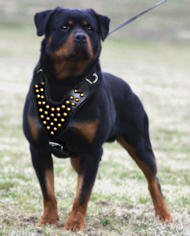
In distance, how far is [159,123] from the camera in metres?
12.9

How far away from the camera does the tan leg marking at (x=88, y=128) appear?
162 inches

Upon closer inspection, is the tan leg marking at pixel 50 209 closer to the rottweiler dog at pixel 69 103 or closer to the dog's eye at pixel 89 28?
the rottweiler dog at pixel 69 103

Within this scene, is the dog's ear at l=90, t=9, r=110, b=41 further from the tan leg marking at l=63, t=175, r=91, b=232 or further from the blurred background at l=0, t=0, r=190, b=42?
the blurred background at l=0, t=0, r=190, b=42

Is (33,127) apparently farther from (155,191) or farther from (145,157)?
(155,191)

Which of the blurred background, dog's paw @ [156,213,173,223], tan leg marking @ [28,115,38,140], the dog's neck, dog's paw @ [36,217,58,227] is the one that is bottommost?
the blurred background

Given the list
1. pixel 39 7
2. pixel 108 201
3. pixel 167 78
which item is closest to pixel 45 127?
pixel 108 201

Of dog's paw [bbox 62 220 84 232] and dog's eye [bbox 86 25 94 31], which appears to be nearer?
dog's eye [bbox 86 25 94 31]

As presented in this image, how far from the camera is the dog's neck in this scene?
420 centimetres

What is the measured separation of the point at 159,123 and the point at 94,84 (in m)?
8.83

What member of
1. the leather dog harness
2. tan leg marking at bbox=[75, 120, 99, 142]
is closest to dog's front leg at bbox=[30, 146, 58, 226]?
the leather dog harness

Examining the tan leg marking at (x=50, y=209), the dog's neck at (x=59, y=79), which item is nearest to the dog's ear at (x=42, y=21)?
the dog's neck at (x=59, y=79)

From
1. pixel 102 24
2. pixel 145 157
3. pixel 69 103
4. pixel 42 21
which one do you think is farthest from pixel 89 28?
pixel 145 157

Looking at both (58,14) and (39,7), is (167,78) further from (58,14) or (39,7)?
(39,7)

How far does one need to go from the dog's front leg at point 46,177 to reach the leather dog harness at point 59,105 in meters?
0.13
